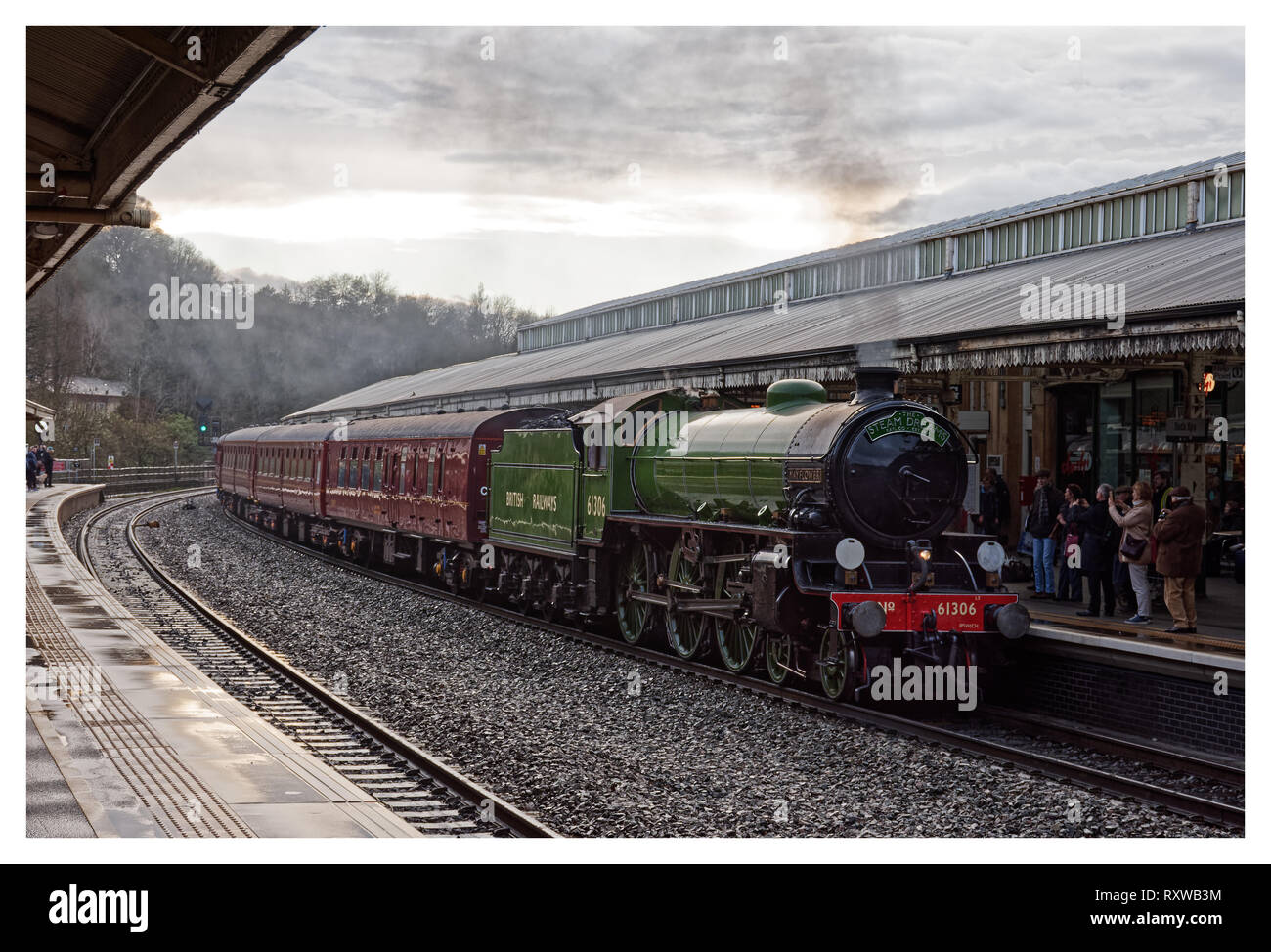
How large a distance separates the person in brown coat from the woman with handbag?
641 mm

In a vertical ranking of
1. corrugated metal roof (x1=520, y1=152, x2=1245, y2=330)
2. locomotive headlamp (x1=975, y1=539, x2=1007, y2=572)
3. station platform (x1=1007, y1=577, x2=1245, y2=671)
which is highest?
corrugated metal roof (x1=520, y1=152, x2=1245, y2=330)

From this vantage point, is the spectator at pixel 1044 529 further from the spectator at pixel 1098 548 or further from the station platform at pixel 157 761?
the station platform at pixel 157 761

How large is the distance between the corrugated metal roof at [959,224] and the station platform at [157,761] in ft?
42.9

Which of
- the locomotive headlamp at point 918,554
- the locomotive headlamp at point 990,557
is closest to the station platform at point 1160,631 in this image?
the locomotive headlamp at point 990,557

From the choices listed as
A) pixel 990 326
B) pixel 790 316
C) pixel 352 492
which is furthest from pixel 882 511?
pixel 352 492

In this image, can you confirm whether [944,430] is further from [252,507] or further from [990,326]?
[252,507]

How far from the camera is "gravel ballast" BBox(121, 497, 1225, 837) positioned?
8008 mm

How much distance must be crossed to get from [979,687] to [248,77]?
8.28 metres

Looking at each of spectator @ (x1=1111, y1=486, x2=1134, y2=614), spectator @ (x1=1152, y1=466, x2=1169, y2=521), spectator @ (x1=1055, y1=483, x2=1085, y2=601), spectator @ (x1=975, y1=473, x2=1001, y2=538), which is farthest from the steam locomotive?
spectator @ (x1=975, y1=473, x2=1001, y2=538)

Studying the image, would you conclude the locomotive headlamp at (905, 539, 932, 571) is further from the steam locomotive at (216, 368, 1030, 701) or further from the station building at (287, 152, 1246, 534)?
the station building at (287, 152, 1246, 534)

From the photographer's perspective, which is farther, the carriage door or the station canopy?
the carriage door

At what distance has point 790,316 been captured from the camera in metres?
22.9

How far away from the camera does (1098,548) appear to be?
13422mm

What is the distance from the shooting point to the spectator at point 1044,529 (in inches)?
A: 594
